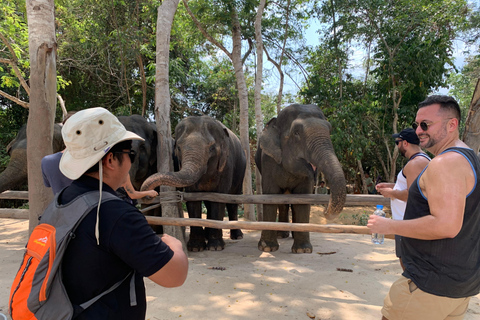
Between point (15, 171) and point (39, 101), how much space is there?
257 cm

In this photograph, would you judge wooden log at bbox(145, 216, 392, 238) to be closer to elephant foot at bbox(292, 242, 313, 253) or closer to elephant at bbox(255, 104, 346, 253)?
elephant at bbox(255, 104, 346, 253)

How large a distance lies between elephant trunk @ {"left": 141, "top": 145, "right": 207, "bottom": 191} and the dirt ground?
1.33 metres

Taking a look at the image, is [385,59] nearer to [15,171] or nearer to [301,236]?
[301,236]

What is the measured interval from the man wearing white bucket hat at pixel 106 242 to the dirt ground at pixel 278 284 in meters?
2.28

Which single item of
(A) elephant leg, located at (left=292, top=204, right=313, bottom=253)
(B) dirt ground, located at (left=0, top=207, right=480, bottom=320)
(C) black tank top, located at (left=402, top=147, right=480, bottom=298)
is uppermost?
(C) black tank top, located at (left=402, top=147, right=480, bottom=298)

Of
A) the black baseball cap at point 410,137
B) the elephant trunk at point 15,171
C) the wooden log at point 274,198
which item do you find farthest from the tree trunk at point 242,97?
the black baseball cap at point 410,137

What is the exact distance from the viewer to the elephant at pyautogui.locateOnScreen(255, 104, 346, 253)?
17.3ft

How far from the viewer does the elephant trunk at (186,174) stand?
4660mm

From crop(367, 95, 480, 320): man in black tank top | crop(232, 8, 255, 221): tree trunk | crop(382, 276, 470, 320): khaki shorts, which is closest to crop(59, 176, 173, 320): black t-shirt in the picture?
crop(367, 95, 480, 320): man in black tank top

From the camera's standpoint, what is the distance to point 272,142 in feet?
19.7

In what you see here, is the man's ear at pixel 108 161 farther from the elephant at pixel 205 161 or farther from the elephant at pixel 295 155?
the elephant at pixel 295 155

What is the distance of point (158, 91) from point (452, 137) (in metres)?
5.05

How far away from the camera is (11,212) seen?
5.50 meters

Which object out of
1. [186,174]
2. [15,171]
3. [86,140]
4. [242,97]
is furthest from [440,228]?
[242,97]
